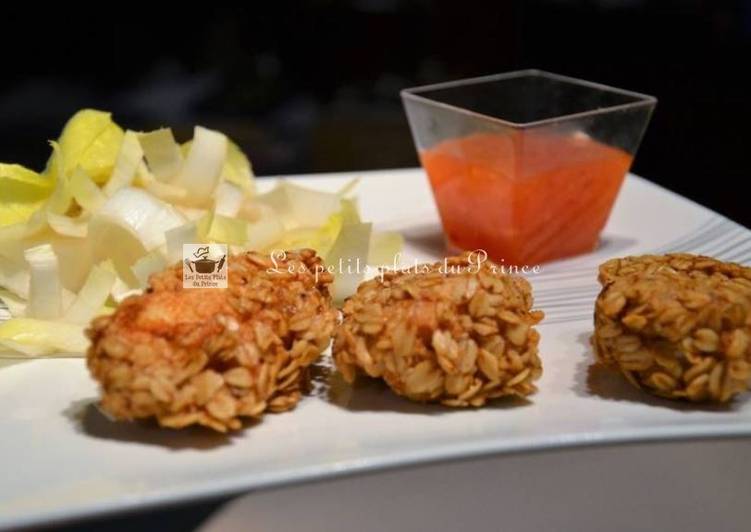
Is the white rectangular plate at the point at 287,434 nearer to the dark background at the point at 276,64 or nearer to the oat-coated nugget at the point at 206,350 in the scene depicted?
the oat-coated nugget at the point at 206,350

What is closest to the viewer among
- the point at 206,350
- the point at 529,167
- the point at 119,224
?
the point at 206,350

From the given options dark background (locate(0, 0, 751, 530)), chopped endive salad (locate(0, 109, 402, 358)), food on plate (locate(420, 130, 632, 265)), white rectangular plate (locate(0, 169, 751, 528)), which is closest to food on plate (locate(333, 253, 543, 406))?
white rectangular plate (locate(0, 169, 751, 528))

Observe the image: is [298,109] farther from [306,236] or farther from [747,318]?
[747,318]

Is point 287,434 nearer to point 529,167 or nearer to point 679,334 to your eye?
point 679,334

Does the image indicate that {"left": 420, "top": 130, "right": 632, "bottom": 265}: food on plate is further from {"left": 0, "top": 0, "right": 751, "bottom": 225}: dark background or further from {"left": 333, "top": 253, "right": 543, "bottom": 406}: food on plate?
{"left": 0, "top": 0, "right": 751, "bottom": 225}: dark background

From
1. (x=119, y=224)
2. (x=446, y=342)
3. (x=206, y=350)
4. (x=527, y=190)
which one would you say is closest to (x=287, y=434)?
(x=206, y=350)

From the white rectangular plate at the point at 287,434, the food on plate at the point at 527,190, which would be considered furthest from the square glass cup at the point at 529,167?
the white rectangular plate at the point at 287,434

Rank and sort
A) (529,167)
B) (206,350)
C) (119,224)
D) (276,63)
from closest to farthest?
(206,350), (119,224), (529,167), (276,63)
